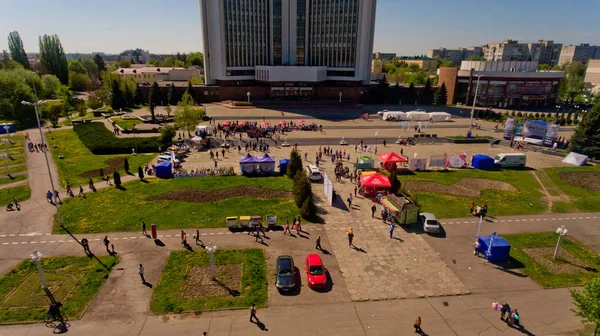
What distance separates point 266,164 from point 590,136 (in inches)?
1686

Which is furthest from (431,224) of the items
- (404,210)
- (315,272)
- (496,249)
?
(315,272)

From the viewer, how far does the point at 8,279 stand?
19.5 m

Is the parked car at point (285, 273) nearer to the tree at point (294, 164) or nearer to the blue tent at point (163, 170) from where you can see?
the tree at point (294, 164)

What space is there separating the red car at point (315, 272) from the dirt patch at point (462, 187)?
1683 cm

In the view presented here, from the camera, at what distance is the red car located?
62.4 ft

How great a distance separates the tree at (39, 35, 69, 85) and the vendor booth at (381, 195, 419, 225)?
123 meters

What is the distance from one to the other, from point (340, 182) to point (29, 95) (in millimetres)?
65444

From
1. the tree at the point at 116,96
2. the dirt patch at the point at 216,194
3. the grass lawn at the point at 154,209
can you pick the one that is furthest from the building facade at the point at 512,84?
the tree at the point at 116,96

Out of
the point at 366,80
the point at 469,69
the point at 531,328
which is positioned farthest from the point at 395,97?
the point at 531,328

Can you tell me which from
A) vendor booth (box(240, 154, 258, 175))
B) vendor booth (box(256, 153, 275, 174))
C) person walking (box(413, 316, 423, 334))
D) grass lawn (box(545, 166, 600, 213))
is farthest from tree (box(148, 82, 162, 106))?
person walking (box(413, 316, 423, 334))

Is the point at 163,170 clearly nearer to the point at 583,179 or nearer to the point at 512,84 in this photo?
the point at 583,179

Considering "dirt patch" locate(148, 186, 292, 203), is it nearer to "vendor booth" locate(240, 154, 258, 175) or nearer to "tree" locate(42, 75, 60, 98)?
"vendor booth" locate(240, 154, 258, 175)

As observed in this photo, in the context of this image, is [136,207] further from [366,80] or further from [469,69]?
[469,69]

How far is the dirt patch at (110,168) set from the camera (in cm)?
3679
